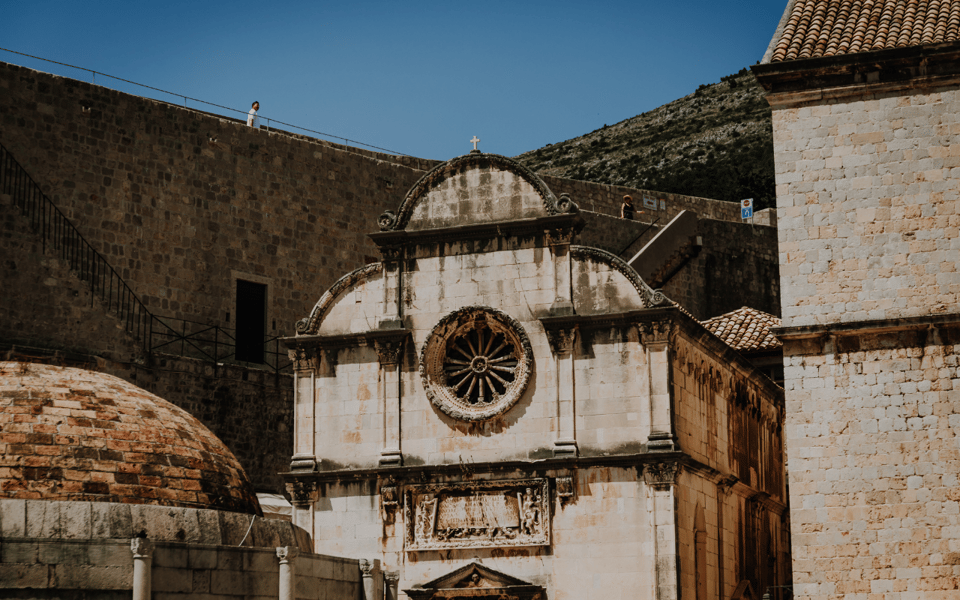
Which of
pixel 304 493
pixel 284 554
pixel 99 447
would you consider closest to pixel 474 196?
pixel 304 493

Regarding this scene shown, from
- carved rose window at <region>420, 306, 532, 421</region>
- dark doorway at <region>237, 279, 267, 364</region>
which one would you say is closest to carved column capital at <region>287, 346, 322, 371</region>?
carved rose window at <region>420, 306, 532, 421</region>

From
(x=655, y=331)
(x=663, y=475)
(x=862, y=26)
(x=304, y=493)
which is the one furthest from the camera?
(x=304, y=493)

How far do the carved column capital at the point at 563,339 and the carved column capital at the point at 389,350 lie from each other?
9.03 feet

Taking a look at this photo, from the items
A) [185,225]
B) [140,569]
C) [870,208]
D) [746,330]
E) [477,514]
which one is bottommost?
[477,514]

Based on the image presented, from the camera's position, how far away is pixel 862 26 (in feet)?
72.8

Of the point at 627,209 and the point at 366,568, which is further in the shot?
the point at 627,209

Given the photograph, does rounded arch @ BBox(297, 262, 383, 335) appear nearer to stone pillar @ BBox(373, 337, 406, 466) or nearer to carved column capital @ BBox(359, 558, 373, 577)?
stone pillar @ BBox(373, 337, 406, 466)

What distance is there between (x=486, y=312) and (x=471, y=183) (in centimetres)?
242

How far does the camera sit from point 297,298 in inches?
1368

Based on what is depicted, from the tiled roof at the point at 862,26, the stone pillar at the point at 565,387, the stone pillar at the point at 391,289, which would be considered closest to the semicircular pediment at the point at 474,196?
the stone pillar at the point at 391,289

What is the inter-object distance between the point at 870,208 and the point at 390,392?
29.2 feet

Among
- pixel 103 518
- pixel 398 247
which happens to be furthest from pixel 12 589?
pixel 398 247

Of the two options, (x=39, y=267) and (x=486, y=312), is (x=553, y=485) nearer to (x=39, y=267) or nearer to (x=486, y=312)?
(x=486, y=312)

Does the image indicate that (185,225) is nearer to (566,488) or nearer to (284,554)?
(566,488)
